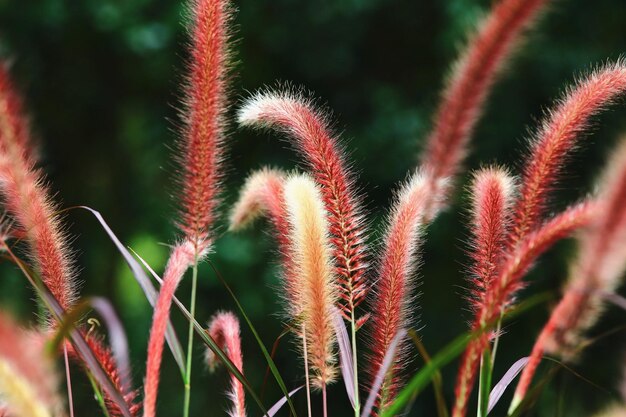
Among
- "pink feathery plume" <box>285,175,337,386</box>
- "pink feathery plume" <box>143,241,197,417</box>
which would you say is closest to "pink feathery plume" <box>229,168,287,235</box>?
"pink feathery plume" <box>285,175,337,386</box>

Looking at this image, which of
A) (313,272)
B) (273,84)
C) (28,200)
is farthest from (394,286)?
(273,84)

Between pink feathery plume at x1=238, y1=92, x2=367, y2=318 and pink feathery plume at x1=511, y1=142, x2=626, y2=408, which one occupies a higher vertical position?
pink feathery plume at x1=238, y1=92, x2=367, y2=318

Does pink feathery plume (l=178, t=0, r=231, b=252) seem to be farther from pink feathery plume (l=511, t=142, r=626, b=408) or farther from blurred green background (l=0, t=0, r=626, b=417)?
blurred green background (l=0, t=0, r=626, b=417)

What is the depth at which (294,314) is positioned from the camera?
82cm

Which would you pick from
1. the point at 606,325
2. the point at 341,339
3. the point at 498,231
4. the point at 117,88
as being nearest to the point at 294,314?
the point at 341,339

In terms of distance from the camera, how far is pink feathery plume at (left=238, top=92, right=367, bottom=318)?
80cm

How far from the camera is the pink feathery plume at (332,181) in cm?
80

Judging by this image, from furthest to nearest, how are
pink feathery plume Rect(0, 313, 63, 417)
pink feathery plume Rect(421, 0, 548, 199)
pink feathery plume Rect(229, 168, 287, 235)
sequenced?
pink feathery plume Rect(229, 168, 287, 235) < pink feathery plume Rect(421, 0, 548, 199) < pink feathery plume Rect(0, 313, 63, 417)

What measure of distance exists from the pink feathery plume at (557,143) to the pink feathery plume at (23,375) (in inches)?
16.5

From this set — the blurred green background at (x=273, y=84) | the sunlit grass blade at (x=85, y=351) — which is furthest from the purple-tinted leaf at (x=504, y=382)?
the blurred green background at (x=273, y=84)

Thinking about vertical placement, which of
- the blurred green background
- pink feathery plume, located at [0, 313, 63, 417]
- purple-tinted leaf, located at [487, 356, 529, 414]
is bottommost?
purple-tinted leaf, located at [487, 356, 529, 414]

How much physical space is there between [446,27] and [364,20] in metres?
0.33

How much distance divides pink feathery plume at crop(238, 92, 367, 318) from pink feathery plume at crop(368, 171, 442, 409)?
1.2 inches

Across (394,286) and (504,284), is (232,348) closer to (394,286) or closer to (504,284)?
(394,286)
